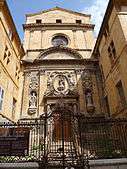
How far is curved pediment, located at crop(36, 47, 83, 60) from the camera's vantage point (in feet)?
62.2

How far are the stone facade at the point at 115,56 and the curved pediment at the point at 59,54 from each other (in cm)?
311

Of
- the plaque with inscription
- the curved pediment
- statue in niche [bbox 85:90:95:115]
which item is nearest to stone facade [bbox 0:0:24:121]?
the curved pediment

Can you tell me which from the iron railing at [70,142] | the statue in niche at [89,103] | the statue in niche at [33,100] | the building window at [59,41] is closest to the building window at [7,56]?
the statue in niche at [33,100]

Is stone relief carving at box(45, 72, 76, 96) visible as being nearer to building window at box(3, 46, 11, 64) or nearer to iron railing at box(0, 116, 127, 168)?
building window at box(3, 46, 11, 64)

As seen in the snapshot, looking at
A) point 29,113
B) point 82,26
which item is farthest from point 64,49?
point 29,113

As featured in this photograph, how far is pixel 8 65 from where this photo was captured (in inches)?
597

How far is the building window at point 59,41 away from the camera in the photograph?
20.7 m

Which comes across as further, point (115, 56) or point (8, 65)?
point (8, 65)

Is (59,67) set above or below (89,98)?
above

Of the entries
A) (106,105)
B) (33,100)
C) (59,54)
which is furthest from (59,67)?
(106,105)

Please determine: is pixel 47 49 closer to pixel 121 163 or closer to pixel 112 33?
pixel 112 33

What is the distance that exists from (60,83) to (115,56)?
5503mm

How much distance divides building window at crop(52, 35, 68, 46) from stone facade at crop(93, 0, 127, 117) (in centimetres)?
468

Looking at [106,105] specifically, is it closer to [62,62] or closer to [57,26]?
[62,62]
